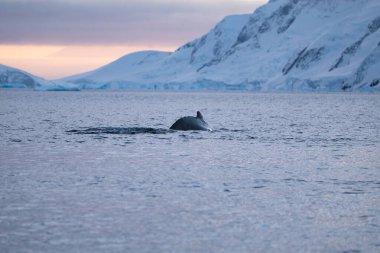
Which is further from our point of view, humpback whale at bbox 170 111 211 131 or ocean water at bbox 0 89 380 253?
humpback whale at bbox 170 111 211 131

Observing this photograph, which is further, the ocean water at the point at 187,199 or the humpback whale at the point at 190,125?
the humpback whale at the point at 190,125

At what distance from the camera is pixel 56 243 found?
37.2ft

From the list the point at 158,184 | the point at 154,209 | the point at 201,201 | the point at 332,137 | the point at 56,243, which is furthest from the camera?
the point at 332,137

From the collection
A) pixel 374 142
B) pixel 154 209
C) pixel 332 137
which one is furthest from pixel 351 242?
pixel 332 137

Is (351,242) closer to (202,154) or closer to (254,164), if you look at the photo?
(254,164)

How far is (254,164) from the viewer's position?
22.2 meters

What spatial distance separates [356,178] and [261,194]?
4026mm

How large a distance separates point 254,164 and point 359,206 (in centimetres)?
781

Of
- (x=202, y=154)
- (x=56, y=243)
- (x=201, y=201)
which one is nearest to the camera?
(x=56, y=243)

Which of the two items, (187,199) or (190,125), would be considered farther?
(190,125)

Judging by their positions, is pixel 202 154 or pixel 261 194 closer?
pixel 261 194

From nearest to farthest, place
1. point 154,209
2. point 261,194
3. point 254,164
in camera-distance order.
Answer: point 154,209
point 261,194
point 254,164

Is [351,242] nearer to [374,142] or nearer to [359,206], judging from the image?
[359,206]

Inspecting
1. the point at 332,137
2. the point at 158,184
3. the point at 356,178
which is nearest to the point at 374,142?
the point at 332,137
